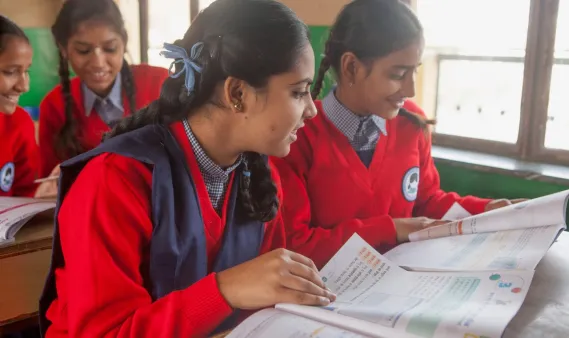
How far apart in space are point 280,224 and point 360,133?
375 mm

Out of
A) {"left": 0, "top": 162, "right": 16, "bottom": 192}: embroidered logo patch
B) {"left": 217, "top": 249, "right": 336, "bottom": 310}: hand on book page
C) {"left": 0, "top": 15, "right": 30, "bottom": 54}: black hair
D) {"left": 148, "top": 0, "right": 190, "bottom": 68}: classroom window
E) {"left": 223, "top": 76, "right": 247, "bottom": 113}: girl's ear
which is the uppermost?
{"left": 148, "top": 0, "right": 190, "bottom": 68}: classroom window

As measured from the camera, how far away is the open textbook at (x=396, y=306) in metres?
0.70

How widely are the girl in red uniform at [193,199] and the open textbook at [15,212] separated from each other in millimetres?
403

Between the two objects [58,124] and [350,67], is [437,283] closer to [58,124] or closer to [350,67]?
[350,67]

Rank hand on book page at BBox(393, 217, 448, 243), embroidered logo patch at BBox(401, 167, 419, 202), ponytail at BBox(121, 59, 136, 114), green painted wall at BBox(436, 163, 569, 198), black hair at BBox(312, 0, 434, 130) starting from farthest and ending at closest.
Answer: ponytail at BBox(121, 59, 136, 114) → green painted wall at BBox(436, 163, 569, 198) → embroidered logo patch at BBox(401, 167, 419, 202) → black hair at BBox(312, 0, 434, 130) → hand on book page at BBox(393, 217, 448, 243)

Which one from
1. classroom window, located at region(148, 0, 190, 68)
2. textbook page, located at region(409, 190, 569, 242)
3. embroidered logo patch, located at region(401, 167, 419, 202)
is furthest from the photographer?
classroom window, located at region(148, 0, 190, 68)

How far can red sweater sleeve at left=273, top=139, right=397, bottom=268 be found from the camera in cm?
123

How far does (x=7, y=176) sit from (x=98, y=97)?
43cm

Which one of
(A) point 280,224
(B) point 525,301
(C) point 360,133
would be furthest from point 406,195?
(B) point 525,301

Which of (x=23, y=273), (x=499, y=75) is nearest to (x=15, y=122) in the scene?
(x=23, y=273)

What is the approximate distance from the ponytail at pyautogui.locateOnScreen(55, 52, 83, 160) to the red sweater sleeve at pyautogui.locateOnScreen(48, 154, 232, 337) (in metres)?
1.18

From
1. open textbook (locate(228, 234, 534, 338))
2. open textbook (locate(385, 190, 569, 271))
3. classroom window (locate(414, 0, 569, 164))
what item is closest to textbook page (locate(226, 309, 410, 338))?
open textbook (locate(228, 234, 534, 338))

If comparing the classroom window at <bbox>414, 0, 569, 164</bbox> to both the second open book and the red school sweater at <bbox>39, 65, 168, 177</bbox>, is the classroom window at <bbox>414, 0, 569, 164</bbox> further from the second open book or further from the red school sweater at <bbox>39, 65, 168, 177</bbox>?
the red school sweater at <bbox>39, 65, 168, 177</bbox>

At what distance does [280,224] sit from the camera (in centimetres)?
116
